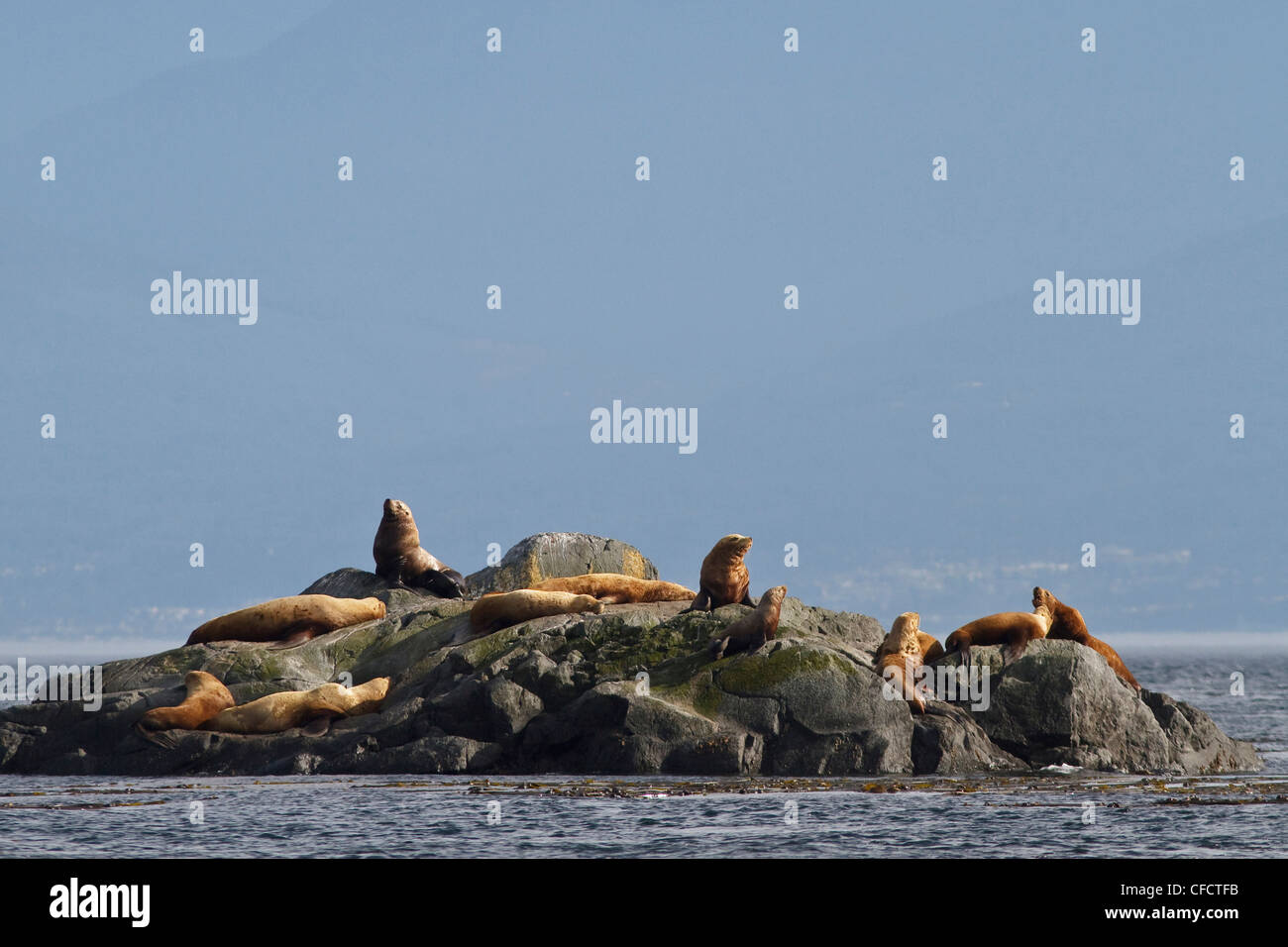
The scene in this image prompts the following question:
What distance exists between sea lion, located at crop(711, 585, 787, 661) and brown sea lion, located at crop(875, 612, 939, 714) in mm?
1560

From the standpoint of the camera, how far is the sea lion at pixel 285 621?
2498cm

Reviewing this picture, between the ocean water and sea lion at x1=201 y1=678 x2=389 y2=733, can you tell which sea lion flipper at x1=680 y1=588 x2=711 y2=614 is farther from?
sea lion at x1=201 y1=678 x2=389 y2=733

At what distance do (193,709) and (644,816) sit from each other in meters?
8.23

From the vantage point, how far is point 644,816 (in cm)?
1656

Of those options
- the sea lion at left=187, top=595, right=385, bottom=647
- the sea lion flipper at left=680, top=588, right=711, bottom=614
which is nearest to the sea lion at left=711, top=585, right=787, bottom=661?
the sea lion flipper at left=680, top=588, right=711, bottom=614

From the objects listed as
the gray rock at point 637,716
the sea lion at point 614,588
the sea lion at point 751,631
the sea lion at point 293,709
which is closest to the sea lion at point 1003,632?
the gray rock at point 637,716

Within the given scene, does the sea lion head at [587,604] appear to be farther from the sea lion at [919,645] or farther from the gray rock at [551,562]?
the sea lion at [919,645]

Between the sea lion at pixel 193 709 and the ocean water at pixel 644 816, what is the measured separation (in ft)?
3.54

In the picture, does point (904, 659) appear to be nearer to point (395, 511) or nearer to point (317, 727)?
point (317, 727)

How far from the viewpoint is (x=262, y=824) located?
16.4 m

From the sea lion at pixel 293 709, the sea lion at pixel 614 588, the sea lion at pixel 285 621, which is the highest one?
the sea lion at pixel 614 588

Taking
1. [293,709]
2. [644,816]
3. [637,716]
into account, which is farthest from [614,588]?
[644,816]

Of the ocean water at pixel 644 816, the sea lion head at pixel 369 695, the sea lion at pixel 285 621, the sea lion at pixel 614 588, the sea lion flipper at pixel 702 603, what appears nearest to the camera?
the ocean water at pixel 644 816
